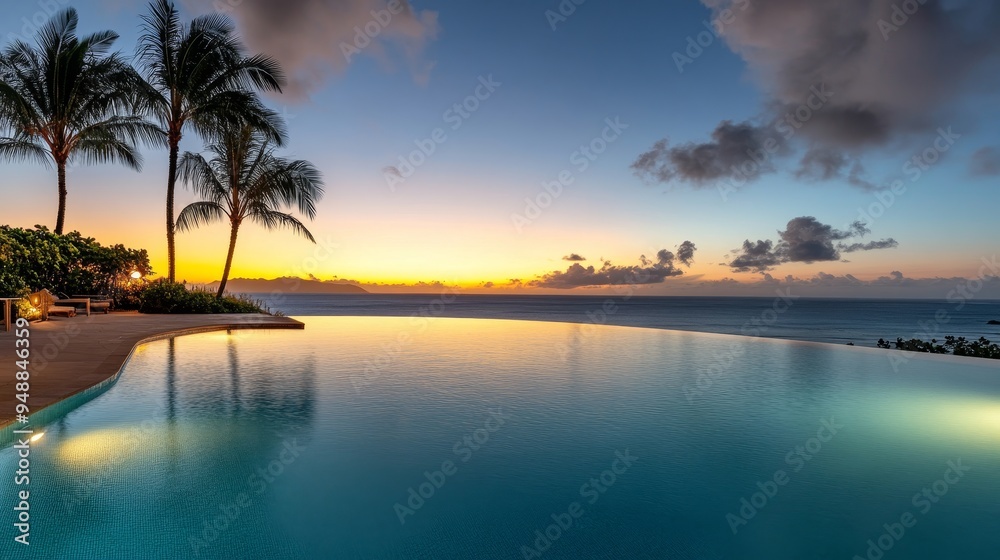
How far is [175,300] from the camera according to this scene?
15812mm

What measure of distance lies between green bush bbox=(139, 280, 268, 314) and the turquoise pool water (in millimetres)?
8808

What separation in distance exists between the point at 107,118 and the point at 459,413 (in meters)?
16.2

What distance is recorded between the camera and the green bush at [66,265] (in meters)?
12.1

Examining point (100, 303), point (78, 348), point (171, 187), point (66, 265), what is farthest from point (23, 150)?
point (78, 348)

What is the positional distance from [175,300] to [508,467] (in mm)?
15376

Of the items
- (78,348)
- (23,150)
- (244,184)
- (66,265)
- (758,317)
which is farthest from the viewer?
(758,317)

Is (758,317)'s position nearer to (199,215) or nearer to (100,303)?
(199,215)

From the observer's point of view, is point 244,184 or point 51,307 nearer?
point 51,307

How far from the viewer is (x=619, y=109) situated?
49.2 feet

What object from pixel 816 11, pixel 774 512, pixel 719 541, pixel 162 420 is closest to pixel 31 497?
pixel 162 420

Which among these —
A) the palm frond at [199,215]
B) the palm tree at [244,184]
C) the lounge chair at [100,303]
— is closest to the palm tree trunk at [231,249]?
the palm tree at [244,184]

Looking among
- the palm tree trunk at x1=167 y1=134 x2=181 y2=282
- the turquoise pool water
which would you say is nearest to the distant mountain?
the palm tree trunk at x1=167 y1=134 x2=181 y2=282

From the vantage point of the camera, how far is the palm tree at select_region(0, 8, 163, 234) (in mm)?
14281

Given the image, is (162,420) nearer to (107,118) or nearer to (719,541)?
(719,541)
